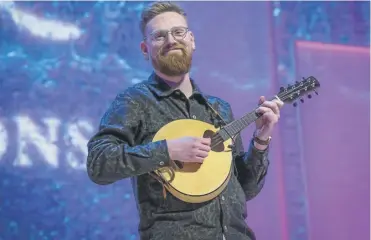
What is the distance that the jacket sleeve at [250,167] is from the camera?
1.99 m

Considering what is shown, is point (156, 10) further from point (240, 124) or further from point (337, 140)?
point (337, 140)

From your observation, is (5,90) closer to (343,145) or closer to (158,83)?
(158,83)

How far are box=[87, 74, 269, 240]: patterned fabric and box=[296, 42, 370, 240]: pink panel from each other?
3.52 ft

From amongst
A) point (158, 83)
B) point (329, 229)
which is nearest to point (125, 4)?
point (158, 83)

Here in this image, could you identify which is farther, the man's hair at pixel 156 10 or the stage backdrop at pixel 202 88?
the stage backdrop at pixel 202 88

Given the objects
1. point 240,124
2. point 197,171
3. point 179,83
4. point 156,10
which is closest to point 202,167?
point 197,171

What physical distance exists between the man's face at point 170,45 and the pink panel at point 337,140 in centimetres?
125

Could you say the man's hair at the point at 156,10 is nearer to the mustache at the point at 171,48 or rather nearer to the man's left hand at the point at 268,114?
the mustache at the point at 171,48

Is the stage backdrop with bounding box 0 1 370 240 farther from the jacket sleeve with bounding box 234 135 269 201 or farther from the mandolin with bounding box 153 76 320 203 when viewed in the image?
the mandolin with bounding box 153 76 320 203

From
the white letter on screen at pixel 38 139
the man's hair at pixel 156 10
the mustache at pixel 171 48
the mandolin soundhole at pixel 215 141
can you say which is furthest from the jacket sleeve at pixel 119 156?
the white letter on screen at pixel 38 139

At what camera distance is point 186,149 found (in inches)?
66.3

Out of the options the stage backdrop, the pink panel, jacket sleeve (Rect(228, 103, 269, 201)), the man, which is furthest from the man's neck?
the pink panel

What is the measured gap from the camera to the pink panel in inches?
117

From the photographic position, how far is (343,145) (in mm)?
3070
